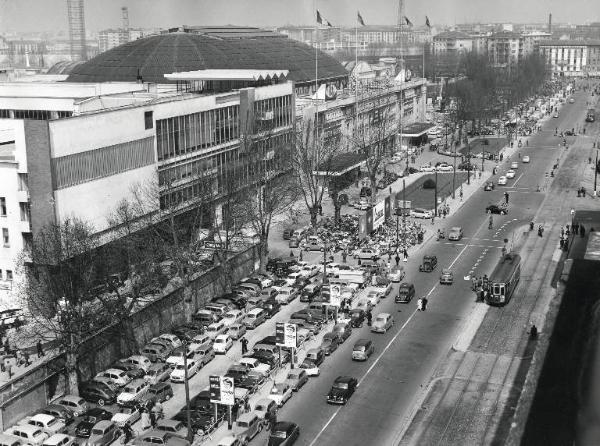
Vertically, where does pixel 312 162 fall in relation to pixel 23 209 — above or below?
below

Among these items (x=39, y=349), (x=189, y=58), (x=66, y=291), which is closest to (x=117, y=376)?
(x=39, y=349)

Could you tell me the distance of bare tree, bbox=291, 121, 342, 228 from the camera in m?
73.6

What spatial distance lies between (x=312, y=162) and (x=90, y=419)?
43.7m

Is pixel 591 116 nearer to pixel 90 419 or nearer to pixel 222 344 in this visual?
pixel 222 344

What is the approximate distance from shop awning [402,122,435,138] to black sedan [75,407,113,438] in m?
85.0

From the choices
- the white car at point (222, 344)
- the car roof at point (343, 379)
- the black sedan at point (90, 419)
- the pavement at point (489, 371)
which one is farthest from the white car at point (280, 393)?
the black sedan at point (90, 419)

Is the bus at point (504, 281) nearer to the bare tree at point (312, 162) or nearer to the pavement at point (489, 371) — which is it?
the pavement at point (489, 371)

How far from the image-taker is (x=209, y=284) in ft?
181

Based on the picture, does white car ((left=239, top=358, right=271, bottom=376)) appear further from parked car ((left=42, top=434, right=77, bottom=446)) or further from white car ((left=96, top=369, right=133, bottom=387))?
parked car ((left=42, top=434, right=77, bottom=446))

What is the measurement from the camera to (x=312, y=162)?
77938 millimetres

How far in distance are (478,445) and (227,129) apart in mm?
39168

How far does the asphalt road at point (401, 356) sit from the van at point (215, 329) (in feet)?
23.2

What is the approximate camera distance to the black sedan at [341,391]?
38781mm

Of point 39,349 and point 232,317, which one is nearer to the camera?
point 39,349
